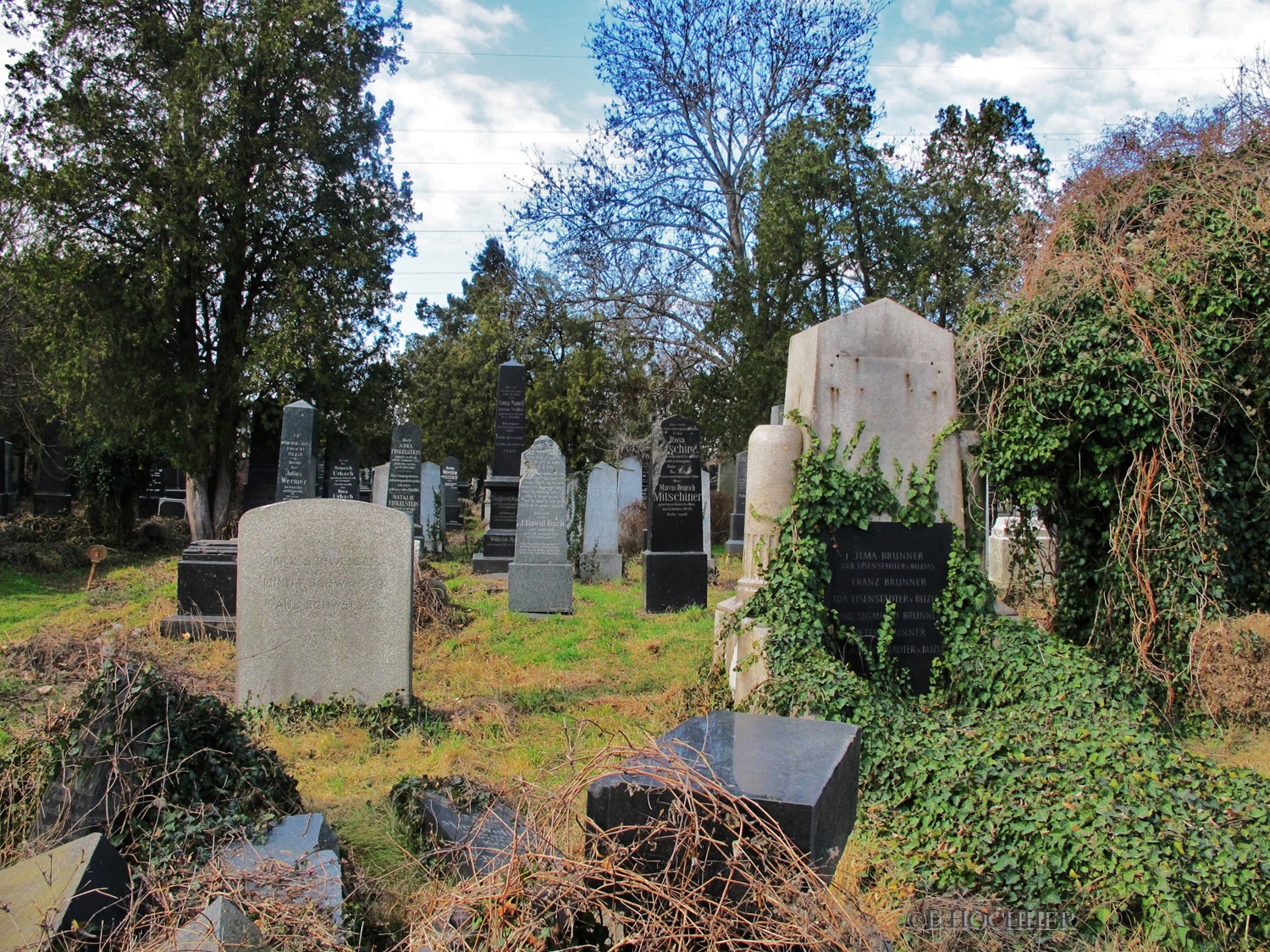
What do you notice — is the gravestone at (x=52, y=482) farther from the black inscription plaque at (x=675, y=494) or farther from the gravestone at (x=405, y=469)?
the black inscription plaque at (x=675, y=494)

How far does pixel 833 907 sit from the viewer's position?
2305 millimetres

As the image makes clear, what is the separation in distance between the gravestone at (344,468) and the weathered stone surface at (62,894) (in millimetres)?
17293

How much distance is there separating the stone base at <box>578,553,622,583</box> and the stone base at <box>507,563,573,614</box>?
377cm

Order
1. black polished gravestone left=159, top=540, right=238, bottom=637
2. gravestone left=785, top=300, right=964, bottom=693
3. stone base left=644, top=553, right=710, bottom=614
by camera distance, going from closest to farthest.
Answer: gravestone left=785, top=300, right=964, bottom=693, black polished gravestone left=159, top=540, right=238, bottom=637, stone base left=644, top=553, right=710, bottom=614

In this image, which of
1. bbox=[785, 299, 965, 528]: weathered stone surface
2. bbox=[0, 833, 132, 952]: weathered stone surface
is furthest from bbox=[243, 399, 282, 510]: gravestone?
bbox=[0, 833, 132, 952]: weathered stone surface

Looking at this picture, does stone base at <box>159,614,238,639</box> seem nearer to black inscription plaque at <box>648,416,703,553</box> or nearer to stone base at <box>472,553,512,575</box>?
black inscription plaque at <box>648,416,703,553</box>

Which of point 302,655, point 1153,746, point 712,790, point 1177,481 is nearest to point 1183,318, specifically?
point 1177,481

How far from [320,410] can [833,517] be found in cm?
1530

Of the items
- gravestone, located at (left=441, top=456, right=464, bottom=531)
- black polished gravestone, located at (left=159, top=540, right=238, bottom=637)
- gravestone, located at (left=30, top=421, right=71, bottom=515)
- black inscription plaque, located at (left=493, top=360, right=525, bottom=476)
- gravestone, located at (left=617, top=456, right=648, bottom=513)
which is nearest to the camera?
black polished gravestone, located at (left=159, top=540, right=238, bottom=637)

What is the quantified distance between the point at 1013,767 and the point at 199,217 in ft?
57.8

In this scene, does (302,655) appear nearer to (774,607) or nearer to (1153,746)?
(774,607)

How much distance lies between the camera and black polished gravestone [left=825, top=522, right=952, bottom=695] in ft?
19.4

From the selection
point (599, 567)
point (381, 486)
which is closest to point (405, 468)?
point (381, 486)

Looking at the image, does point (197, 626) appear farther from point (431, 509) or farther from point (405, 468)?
point (431, 509)
